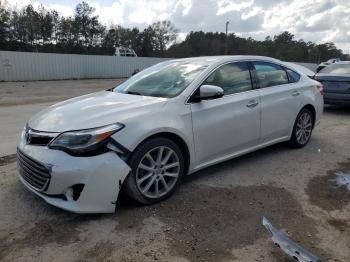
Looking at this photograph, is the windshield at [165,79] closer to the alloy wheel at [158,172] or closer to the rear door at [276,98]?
the alloy wheel at [158,172]

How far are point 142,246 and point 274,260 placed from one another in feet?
3.64

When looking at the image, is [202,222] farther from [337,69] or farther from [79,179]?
[337,69]

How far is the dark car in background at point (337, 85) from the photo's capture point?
385 inches

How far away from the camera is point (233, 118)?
4727mm

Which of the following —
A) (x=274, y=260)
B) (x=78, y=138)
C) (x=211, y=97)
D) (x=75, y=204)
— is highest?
(x=211, y=97)

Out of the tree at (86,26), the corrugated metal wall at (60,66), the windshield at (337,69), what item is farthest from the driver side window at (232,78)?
the tree at (86,26)

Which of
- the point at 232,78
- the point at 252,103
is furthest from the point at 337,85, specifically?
the point at 232,78

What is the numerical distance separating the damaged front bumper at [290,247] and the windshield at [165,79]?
73.9 inches

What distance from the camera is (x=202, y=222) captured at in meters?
3.63

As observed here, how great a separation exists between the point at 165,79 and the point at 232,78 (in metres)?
0.90

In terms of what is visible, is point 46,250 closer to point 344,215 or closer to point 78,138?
point 78,138

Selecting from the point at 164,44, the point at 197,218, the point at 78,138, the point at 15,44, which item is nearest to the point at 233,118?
the point at 197,218

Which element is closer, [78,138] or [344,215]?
[78,138]

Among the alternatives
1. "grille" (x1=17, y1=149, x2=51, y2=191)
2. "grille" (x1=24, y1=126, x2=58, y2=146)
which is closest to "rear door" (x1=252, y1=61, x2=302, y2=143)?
"grille" (x1=24, y1=126, x2=58, y2=146)
